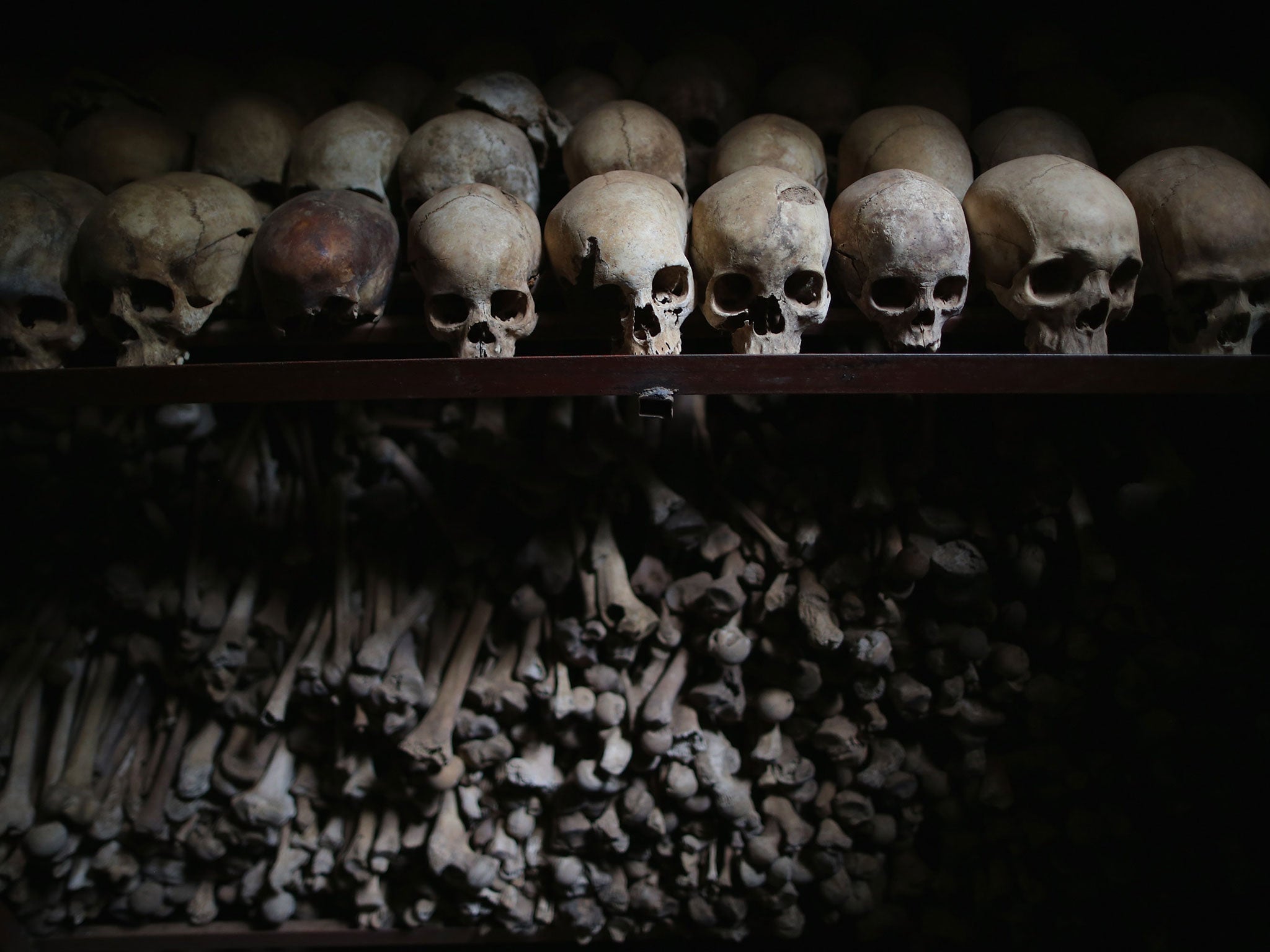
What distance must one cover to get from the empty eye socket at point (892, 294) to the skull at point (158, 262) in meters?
1.17

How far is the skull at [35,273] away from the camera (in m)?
1.40

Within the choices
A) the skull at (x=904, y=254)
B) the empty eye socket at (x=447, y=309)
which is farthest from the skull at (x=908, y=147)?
the empty eye socket at (x=447, y=309)

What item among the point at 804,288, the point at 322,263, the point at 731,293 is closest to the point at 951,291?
the point at 804,288

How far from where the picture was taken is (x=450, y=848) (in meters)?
1.77

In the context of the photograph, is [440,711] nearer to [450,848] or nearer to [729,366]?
[450,848]

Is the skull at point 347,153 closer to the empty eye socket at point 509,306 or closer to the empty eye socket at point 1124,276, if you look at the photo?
the empty eye socket at point 509,306

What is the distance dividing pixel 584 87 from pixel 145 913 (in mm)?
2265

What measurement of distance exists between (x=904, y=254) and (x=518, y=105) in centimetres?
91

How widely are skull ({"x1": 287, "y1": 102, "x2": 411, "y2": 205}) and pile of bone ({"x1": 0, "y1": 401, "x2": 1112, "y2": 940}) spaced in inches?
20.0

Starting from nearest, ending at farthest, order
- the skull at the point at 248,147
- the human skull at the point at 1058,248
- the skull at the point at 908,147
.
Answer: the human skull at the point at 1058,248 < the skull at the point at 908,147 < the skull at the point at 248,147

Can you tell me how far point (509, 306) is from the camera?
55.7 inches

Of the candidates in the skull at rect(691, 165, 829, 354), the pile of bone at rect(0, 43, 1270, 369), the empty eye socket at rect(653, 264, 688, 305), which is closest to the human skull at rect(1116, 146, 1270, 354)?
the pile of bone at rect(0, 43, 1270, 369)

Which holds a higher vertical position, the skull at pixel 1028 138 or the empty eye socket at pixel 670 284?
the skull at pixel 1028 138

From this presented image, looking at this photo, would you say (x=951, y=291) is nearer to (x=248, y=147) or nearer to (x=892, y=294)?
(x=892, y=294)
